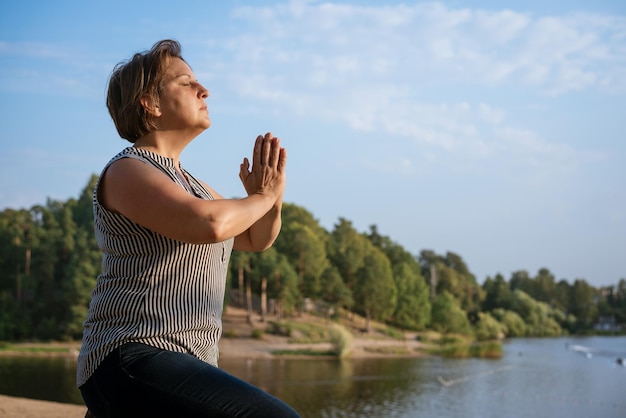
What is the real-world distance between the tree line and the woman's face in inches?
1686

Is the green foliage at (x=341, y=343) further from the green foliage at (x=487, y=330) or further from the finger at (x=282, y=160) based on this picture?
the finger at (x=282, y=160)

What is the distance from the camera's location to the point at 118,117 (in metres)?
1.94

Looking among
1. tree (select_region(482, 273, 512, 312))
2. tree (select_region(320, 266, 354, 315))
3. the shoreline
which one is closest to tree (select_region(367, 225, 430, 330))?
the shoreline

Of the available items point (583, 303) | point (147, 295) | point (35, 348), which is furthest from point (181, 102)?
point (583, 303)

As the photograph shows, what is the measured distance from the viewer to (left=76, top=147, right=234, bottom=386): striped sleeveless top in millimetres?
1672

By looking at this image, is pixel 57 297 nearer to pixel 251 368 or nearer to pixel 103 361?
pixel 251 368

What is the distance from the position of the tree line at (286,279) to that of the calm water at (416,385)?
783cm

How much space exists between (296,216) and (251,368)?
108 ft

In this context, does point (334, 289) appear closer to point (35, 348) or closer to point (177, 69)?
point (35, 348)

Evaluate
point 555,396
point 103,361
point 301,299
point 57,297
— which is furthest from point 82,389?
point 301,299

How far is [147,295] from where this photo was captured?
1.68 meters

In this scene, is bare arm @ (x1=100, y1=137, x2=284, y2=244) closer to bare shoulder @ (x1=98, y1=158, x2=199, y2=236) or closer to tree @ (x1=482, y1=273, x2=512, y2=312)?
bare shoulder @ (x1=98, y1=158, x2=199, y2=236)

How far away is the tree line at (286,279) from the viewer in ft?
150

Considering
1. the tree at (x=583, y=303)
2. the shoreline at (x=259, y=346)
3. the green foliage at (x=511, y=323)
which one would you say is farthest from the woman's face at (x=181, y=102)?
the tree at (x=583, y=303)
